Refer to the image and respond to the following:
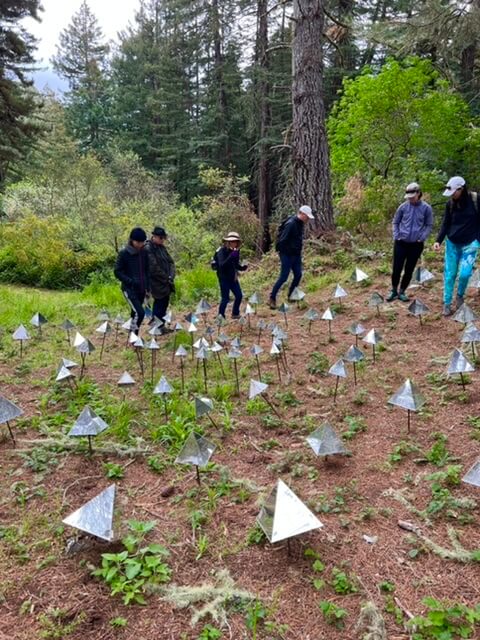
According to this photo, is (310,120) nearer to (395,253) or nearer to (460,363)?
(395,253)

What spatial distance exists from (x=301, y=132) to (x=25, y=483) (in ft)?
27.1

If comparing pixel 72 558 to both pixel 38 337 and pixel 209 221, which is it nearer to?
pixel 38 337

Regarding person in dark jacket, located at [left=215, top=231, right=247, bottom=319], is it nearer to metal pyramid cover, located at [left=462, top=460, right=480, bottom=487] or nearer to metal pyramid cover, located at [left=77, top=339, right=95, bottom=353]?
metal pyramid cover, located at [left=77, top=339, right=95, bottom=353]

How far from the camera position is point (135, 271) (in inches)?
228

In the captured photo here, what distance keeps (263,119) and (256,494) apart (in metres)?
19.9

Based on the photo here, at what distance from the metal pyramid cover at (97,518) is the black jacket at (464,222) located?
4.71m

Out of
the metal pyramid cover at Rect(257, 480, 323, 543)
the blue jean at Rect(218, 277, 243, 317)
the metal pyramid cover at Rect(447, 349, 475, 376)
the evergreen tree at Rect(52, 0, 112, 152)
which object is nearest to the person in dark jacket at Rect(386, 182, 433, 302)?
the blue jean at Rect(218, 277, 243, 317)

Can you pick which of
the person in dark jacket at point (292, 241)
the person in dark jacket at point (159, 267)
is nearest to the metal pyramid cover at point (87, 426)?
the person in dark jacket at point (159, 267)

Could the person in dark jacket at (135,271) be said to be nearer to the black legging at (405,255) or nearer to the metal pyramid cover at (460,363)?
the black legging at (405,255)

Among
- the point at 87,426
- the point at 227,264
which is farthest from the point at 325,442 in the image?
the point at 227,264

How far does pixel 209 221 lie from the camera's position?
14.5m

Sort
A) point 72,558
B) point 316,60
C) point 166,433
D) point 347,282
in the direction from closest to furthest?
point 72,558, point 166,433, point 347,282, point 316,60

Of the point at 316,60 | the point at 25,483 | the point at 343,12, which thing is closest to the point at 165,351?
the point at 25,483

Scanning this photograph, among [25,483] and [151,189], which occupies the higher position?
[151,189]
